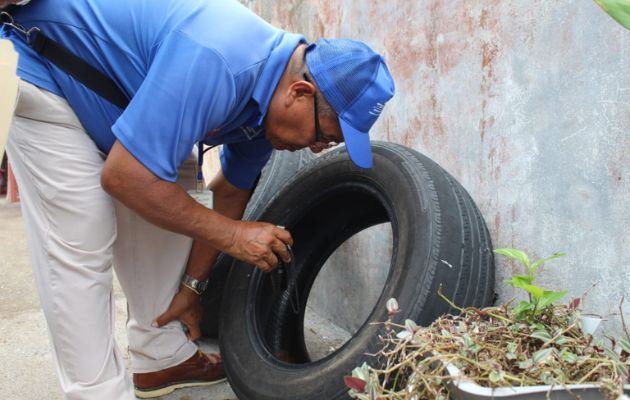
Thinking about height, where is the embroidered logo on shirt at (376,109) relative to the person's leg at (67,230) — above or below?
above

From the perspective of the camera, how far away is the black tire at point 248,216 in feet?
8.21

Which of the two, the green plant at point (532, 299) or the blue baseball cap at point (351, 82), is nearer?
the green plant at point (532, 299)

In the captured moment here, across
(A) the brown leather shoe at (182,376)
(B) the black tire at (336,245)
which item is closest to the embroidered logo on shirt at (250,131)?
(B) the black tire at (336,245)

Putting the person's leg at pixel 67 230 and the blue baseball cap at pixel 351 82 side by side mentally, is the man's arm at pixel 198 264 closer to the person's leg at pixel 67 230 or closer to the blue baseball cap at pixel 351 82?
the person's leg at pixel 67 230

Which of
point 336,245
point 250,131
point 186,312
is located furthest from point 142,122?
point 336,245

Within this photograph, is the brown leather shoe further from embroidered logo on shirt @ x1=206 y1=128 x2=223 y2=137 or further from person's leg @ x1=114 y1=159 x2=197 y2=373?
embroidered logo on shirt @ x1=206 y1=128 x2=223 y2=137

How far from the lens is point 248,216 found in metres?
2.55

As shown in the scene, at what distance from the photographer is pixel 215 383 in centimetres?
239

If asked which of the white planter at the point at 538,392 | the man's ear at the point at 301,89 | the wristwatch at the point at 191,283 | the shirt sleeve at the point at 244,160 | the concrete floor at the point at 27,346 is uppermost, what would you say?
the man's ear at the point at 301,89

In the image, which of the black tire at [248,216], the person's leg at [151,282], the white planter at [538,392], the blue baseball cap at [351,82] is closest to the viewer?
the white planter at [538,392]

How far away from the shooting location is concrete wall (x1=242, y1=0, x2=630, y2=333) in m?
1.54

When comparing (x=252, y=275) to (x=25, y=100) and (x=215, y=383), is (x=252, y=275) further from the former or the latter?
(x=25, y=100)

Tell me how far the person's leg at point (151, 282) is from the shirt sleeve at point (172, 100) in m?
0.59

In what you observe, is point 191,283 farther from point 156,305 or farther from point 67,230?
point 67,230
